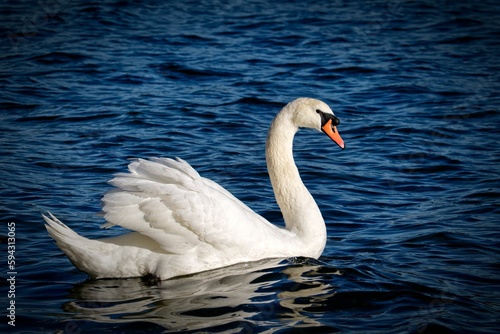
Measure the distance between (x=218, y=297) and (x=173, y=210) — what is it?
847 millimetres

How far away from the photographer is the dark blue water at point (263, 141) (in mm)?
6262

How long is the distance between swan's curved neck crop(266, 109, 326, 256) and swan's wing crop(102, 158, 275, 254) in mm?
692

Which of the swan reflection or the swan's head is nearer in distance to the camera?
the swan reflection

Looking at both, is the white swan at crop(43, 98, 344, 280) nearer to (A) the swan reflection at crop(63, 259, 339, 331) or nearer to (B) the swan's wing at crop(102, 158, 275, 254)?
(B) the swan's wing at crop(102, 158, 275, 254)

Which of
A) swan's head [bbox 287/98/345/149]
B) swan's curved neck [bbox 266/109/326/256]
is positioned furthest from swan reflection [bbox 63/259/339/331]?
swan's head [bbox 287/98/345/149]

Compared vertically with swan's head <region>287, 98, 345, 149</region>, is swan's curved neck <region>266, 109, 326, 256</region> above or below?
below

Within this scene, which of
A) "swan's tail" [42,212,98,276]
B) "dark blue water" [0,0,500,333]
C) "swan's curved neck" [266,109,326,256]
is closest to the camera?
"dark blue water" [0,0,500,333]

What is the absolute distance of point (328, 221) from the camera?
8680 mm

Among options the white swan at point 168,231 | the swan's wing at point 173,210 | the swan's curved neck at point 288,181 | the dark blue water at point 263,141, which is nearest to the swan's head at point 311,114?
the swan's curved neck at point 288,181

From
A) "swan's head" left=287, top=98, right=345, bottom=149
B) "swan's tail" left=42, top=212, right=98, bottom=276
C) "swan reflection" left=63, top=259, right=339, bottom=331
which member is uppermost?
"swan's head" left=287, top=98, right=345, bottom=149

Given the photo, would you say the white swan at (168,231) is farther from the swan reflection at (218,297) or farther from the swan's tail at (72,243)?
the swan reflection at (218,297)

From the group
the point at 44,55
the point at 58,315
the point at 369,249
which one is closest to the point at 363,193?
the point at 369,249

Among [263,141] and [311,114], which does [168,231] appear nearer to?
[311,114]

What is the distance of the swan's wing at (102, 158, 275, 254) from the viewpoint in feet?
21.5
